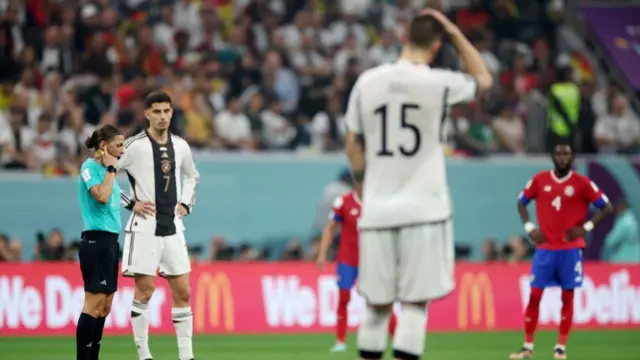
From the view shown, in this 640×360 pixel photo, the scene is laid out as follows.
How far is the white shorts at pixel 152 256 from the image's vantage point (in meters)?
11.6

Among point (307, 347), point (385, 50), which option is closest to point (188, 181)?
point (307, 347)

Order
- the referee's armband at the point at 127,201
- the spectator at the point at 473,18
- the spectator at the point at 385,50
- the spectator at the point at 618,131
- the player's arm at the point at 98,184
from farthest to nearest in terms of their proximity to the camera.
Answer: the spectator at the point at 473,18 < the spectator at the point at 385,50 < the spectator at the point at 618,131 < the referee's armband at the point at 127,201 < the player's arm at the point at 98,184

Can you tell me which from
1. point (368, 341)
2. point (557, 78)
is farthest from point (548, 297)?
point (368, 341)

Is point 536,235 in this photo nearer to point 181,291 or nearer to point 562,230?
point 562,230

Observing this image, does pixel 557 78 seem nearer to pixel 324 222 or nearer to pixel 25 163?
pixel 324 222

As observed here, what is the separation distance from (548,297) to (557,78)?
6.27 metres

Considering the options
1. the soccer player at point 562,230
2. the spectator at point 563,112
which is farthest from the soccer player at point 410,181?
the spectator at point 563,112

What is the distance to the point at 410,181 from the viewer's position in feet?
27.2

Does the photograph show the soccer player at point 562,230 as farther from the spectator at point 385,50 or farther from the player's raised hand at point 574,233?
the spectator at point 385,50

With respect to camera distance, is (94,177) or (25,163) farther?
(25,163)

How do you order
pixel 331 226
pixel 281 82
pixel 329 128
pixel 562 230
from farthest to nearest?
pixel 281 82, pixel 329 128, pixel 331 226, pixel 562 230

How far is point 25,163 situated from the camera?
20062 mm

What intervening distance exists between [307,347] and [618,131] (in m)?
10.3

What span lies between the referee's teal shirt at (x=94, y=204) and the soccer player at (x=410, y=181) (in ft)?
11.5
